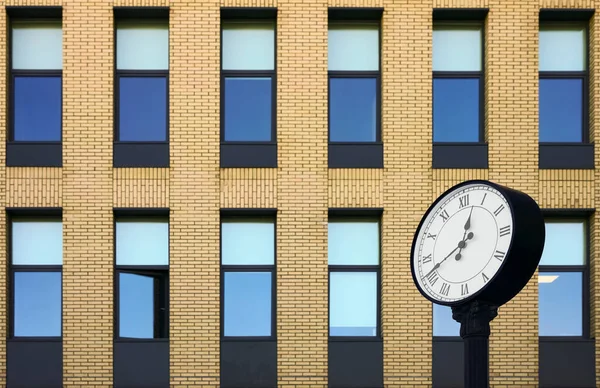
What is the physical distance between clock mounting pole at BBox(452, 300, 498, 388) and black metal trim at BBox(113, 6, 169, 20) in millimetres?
11646

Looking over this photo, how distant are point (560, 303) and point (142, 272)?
7025 mm

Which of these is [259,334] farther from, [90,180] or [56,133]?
[56,133]

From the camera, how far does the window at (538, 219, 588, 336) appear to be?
16672mm

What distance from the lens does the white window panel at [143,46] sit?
55.4 feet

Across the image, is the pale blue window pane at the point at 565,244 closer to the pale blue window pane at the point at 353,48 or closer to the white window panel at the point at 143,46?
the pale blue window pane at the point at 353,48

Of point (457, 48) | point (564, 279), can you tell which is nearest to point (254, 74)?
point (457, 48)

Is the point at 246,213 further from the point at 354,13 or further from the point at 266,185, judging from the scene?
the point at 354,13

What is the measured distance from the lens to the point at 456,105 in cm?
1705

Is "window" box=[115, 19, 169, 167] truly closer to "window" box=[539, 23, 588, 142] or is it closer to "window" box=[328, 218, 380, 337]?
"window" box=[328, 218, 380, 337]

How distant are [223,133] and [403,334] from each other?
4495 mm

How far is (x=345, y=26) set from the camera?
17031 mm

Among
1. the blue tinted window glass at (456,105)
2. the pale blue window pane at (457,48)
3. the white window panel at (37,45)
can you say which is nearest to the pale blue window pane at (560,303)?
the blue tinted window glass at (456,105)

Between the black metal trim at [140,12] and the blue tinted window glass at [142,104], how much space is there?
3.38ft

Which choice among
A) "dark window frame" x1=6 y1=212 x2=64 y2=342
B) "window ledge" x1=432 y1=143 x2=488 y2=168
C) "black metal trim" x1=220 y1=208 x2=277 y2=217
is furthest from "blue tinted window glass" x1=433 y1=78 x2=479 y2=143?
"dark window frame" x1=6 y1=212 x2=64 y2=342
